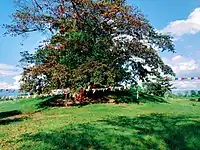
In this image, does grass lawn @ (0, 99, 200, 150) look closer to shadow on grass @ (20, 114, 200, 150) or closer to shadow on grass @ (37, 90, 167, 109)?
shadow on grass @ (20, 114, 200, 150)

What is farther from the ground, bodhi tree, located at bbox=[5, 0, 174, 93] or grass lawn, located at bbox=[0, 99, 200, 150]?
bodhi tree, located at bbox=[5, 0, 174, 93]

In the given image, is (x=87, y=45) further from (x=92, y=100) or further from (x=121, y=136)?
(x=121, y=136)

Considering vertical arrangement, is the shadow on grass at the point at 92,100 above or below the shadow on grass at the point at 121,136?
above

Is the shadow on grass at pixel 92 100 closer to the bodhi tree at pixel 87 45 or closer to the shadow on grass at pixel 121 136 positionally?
the bodhi tree at pixel 87 45

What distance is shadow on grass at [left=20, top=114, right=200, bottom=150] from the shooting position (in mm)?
8641

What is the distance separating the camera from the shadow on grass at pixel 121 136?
8.64 metres

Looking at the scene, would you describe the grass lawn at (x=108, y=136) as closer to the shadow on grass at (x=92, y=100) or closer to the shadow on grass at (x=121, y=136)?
the shadow on grass at (x=121, y=136)

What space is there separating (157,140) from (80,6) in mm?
12515

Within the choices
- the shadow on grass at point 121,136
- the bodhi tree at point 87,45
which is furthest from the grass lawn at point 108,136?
the bodhi tree at point 87,45

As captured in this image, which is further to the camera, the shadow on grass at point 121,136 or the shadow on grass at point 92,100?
the shadow on grass at point 92,100

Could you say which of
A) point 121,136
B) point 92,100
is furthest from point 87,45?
point 121,136

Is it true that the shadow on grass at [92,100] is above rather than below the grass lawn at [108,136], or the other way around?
above

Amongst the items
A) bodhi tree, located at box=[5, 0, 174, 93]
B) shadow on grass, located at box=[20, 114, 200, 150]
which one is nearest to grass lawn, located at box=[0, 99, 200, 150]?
shadow on grass, located at box=[20, 114, 200, 150]

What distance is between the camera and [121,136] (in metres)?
9.57
